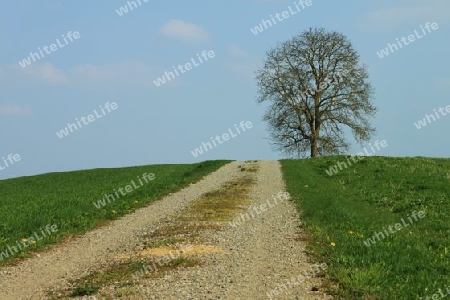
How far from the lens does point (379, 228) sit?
14641 millimetres

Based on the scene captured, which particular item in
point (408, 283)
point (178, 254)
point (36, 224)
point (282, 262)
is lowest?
point (408, 283)

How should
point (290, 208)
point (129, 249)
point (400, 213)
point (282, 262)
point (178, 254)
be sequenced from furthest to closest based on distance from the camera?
1. point (290, 208)
2. point (400, 213)
3. point (129, 249)
4. point (178, 254)
5. point (282, 262)

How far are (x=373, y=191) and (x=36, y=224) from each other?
15.9 metres

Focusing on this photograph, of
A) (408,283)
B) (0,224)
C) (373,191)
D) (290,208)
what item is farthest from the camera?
(373,191)

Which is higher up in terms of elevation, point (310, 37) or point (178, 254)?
point (310, 37)

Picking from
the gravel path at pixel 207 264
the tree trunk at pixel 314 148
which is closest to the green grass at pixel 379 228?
the gravel path at pixel 207 264

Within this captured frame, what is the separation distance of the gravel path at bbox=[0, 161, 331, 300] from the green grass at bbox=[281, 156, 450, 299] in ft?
2.20

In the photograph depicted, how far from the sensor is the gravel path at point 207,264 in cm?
859

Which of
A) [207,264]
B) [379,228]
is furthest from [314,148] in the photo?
[207,264]

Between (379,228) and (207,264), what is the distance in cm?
668

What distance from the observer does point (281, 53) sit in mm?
59000

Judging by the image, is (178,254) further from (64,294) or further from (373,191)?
(373,191)

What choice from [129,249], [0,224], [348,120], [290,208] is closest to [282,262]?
[129,249]

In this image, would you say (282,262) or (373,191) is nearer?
(282,262)
